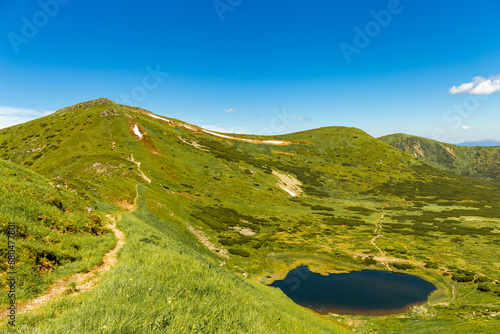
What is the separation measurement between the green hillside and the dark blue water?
3.07 meters

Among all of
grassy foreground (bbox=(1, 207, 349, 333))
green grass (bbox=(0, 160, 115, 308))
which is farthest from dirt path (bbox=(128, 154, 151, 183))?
grassy foreground (bbox=(1, 207, 349, 333))

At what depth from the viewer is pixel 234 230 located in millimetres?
71938

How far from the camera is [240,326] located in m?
8.68

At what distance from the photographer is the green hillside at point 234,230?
8961mm

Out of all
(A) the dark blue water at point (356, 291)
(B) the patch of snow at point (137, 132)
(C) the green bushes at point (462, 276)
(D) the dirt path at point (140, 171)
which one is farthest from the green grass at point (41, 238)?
(B) the patch of snow at point (137, 132)

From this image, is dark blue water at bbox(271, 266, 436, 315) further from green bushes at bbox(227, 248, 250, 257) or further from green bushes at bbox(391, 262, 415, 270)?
green bushes at bbox(227, 248, 250, 257)

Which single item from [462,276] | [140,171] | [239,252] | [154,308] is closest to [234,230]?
[239,252]

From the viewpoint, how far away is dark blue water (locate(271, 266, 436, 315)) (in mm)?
41969

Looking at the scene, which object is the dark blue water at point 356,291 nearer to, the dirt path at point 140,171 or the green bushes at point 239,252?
the green bushes at point 239,252

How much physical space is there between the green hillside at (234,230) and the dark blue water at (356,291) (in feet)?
10.1

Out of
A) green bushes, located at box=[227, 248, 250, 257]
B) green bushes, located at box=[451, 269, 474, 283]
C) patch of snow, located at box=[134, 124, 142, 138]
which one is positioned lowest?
green bushes, located at box=[451, 269, 474, 283]

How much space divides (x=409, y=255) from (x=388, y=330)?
149 ft

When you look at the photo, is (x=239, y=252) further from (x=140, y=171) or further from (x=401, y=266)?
(x=140, y=171)

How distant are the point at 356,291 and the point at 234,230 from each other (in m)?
37.7
